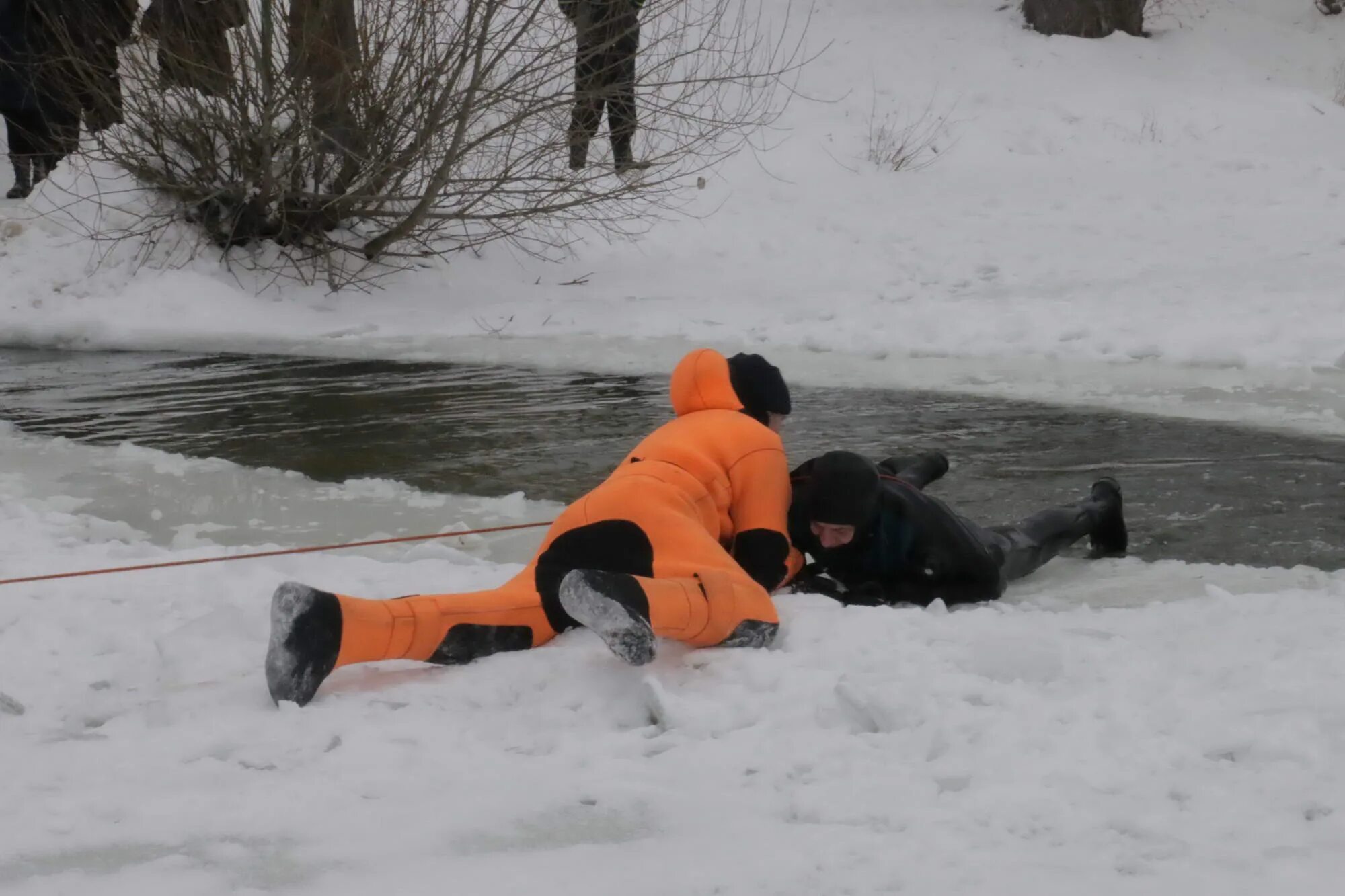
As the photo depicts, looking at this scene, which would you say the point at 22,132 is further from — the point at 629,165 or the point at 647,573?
the point at 647,573

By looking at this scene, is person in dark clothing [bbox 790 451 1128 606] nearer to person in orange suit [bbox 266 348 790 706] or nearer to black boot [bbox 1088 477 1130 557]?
person in orange suit [bbox 266 348 790 706]

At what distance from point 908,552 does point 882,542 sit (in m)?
0.08

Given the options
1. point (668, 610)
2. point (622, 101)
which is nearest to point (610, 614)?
point (668, 610)

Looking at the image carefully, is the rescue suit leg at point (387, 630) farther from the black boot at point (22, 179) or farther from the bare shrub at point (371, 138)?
the black boot at point (22, 179)

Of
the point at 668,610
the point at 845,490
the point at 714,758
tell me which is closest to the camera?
the point at 714,758

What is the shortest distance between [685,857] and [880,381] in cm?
563

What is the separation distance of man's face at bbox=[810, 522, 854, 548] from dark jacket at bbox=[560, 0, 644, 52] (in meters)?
6.93

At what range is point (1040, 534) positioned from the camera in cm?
438

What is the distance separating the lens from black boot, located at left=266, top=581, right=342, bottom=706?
118 inches

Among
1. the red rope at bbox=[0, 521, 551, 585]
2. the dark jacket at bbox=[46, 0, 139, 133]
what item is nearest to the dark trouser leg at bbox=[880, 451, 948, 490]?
the red rope at bbox=[0, 521, 551, 585]

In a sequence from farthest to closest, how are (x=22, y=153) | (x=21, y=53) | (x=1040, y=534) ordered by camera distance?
1. (x=22, y=153)
2. (x=21, y=53)
3. (x=1040, y=534)

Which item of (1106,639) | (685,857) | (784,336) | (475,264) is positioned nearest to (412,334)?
(475,264)

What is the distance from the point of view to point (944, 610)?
12.3 feet

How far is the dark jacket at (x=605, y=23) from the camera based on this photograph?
33.7ft
